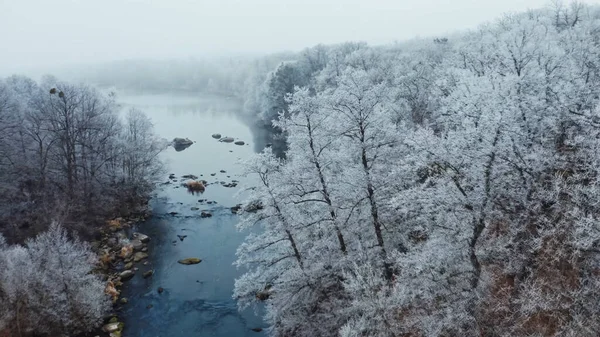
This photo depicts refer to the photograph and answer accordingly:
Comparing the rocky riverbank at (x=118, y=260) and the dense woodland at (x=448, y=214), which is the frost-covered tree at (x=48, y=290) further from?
the dense woodland at (x=448, y=214)

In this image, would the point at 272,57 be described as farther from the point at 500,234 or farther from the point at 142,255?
the point at 500,234

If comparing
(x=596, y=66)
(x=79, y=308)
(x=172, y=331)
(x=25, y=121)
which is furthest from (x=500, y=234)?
(x=25, y=121)

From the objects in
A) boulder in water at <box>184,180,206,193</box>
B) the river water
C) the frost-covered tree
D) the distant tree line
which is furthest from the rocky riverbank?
boulder in water at <box>184,180,206,193</box>

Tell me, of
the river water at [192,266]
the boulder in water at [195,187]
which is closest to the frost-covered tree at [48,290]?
the river water at [192,266]

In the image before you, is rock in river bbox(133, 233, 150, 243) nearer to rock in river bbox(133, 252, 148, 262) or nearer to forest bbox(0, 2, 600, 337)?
rock in river bbox(133, 252, 148, 262)

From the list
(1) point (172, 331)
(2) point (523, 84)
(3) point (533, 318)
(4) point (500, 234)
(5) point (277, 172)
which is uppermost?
(2) point (523, 84)
